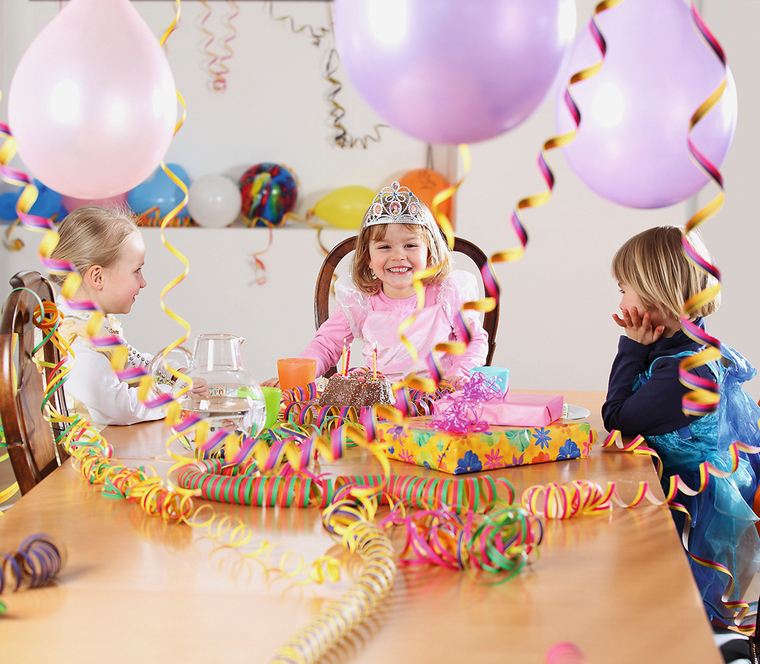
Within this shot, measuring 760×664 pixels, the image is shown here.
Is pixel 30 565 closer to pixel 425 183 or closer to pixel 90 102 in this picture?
pixel 90 102

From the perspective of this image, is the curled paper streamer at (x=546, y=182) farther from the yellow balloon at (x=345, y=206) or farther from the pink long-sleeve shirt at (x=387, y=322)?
the yellow balloon at (x=345, y=206)

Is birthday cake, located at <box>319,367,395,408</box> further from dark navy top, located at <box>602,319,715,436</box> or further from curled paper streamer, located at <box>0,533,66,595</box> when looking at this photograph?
curled paper streamer, located at <box>0,533,66,595</box>

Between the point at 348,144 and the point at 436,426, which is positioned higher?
the point at 348,144

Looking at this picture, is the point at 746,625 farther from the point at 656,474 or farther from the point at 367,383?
the point at 367,383

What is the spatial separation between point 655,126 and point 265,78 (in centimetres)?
378

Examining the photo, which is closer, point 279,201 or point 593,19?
point 593,19

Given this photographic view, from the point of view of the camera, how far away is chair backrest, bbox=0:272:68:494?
4.60ft

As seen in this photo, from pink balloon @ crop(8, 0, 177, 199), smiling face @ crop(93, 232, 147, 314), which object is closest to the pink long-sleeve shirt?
smiling face @ crop(93, 232, 147, 314)

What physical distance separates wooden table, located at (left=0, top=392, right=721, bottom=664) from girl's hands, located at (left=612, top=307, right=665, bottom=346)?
69cm

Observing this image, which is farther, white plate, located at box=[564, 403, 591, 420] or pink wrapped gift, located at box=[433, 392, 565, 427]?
white plate, located at box=[564, 403, 591, 420]

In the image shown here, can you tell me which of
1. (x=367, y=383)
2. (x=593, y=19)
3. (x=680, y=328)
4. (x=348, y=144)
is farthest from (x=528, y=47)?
(x=348, y=144)

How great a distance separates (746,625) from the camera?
156 centimetres

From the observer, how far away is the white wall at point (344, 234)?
4262 mm

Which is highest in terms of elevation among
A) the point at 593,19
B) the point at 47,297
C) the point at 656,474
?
the point at 593,19
